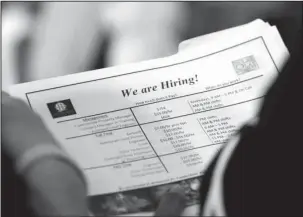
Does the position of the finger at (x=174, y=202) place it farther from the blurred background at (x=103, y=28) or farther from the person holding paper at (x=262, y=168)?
the blurred background at (x=103, y=28)

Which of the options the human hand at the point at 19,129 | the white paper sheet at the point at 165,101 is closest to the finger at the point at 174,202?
the white paper sheet at the point at 165,101

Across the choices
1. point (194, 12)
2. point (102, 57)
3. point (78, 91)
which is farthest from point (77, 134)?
point (194, 12)

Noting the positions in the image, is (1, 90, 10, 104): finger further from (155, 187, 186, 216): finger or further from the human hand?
(155, 187, 186, 216): finger

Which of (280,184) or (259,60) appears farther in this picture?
(259,60)

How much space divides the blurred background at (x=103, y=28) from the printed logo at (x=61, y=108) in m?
0.12

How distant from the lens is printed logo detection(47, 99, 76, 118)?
537 millimetres

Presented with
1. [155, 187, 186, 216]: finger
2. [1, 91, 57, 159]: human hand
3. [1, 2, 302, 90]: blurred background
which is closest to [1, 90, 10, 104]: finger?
[1, 91, 57, 159]: human hand

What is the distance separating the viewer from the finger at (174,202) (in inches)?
22.6

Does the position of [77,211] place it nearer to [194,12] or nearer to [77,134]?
[77,134]

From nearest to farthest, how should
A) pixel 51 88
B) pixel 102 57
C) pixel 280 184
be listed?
pixel 280 184 < pixel 51 88 < pixel 102 57

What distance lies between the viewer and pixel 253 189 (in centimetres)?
42

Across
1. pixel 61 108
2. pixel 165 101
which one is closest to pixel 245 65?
pixel 165 101

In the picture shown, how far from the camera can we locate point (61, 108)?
0.54 m

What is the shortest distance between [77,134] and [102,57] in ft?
0.50
